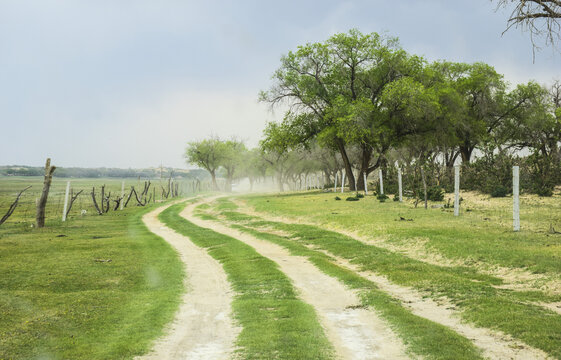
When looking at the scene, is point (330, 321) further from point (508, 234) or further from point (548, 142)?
point (548, 142)

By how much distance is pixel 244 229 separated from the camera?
973 inches

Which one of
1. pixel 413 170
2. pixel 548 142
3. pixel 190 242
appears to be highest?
pixel 548 142

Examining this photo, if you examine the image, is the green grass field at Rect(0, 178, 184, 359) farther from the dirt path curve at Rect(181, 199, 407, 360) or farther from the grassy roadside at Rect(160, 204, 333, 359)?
the dirt path curve at Rect(181, 199, 407, 360)

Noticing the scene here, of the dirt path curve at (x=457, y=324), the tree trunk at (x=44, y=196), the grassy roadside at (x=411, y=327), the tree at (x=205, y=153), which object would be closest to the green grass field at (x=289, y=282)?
the grassy roadside at (x=411, y=327)

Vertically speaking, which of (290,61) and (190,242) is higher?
(290,61)

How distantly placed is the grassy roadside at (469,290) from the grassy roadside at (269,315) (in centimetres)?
286

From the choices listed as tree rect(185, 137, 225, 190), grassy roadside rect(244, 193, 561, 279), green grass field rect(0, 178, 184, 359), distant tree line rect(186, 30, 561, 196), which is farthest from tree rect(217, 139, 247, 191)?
green grass field rect(0, 178, 184, 359)

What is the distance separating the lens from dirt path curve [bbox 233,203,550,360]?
6.53 m

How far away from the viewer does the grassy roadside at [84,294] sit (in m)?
7.46

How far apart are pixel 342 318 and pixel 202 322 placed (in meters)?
2.68

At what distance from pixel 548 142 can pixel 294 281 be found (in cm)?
5484

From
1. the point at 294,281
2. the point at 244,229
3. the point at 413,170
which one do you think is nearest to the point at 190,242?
the point at 244,229

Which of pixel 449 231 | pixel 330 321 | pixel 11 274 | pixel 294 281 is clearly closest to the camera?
pixel 330 321

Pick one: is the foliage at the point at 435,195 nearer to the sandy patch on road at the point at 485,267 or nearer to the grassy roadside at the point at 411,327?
the sandy patch on road at the point at 485,267
